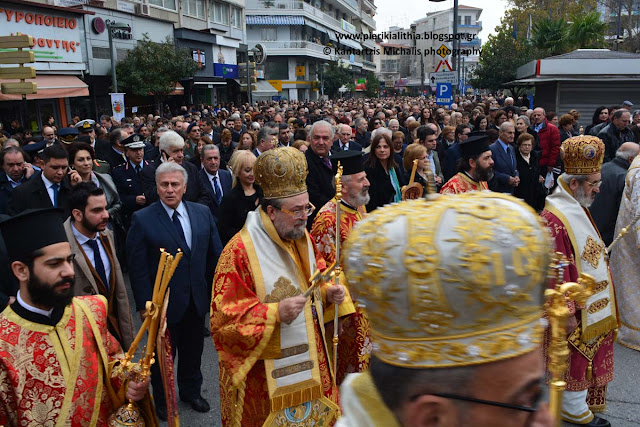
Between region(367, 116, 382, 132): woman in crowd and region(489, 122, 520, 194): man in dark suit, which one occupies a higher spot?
region(367, 116, 382, 132): woman in crowd

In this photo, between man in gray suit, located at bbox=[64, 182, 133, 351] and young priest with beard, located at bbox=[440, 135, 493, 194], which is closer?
man in gray suit, located at bbox=[64, 182, 133, 351]

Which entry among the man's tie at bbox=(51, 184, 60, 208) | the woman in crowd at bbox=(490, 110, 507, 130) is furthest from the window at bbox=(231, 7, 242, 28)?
the man's tie at bbox=(51, 184, 60, 208)

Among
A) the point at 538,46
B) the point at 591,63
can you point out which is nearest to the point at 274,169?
the point at 591,63

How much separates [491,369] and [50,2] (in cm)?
2613

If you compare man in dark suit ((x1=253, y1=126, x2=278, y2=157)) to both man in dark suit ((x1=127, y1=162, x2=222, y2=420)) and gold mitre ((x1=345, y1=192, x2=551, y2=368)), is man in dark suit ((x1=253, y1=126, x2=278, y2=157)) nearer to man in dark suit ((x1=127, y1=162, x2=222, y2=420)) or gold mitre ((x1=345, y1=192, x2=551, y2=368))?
man in dark suit ((x1=127, y1=162, x2=222, y2=420))

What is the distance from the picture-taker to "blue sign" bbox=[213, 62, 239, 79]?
39941mm

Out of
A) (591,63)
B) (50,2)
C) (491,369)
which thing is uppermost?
(50,2)

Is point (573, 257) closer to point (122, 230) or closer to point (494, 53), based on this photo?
point (122, 230)

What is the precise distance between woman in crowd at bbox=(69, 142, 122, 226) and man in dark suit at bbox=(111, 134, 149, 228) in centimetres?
39

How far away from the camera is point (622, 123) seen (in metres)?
11.2

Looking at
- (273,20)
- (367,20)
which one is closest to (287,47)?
(273,20)

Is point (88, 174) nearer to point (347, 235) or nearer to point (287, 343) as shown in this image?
point (347, 235)

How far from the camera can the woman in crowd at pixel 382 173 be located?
790cm

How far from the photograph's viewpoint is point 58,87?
22250 millimetres
